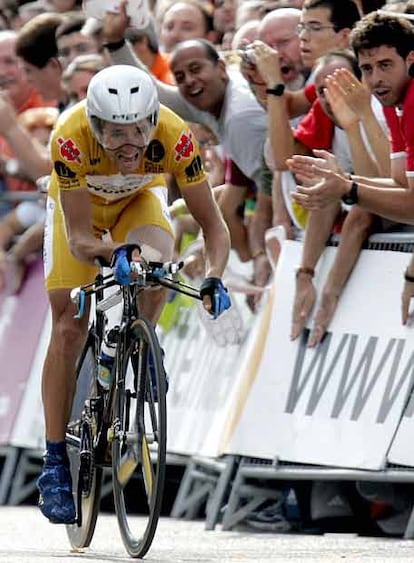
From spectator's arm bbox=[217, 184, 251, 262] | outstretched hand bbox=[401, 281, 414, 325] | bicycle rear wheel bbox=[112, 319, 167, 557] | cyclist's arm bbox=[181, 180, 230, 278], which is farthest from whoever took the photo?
spectator's arm bbox=[217, 184, 251, 262]

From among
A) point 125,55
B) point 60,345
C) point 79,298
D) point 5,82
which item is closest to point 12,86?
point 5,82

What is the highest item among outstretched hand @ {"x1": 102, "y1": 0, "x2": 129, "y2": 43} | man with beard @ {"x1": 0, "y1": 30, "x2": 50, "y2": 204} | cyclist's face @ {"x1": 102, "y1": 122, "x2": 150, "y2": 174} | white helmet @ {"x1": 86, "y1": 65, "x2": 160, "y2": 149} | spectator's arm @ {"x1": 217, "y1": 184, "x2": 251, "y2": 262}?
white helmet @ {"x1": 86, "y1": 65, "x2": 160, "y2": 149}

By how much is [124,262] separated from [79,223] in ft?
2.04

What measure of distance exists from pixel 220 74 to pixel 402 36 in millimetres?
2537

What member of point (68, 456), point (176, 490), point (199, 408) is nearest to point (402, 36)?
point (68, 456)

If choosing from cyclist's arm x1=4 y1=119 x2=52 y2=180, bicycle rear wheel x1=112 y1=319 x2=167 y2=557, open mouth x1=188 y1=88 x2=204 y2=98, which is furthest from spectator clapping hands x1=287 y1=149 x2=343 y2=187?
cyclist's arm x1=4 y1=119 x2=52 y2=180

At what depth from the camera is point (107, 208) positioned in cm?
913

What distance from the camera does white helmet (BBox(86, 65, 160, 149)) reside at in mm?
8117

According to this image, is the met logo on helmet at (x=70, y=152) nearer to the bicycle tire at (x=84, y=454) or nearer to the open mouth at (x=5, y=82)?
the bicycle tire at (x=84, y=454)

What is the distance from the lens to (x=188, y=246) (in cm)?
1171

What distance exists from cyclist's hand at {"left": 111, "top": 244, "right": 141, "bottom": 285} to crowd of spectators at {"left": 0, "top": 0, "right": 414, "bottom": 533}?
1136 millimetres

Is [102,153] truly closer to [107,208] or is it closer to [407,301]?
[107,208]

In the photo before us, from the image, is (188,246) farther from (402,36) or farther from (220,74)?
(402,36)

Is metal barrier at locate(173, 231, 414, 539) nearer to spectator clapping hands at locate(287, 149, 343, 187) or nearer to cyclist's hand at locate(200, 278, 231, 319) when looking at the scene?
spectator clapping hands at locate(287, 149, 343, 187)
